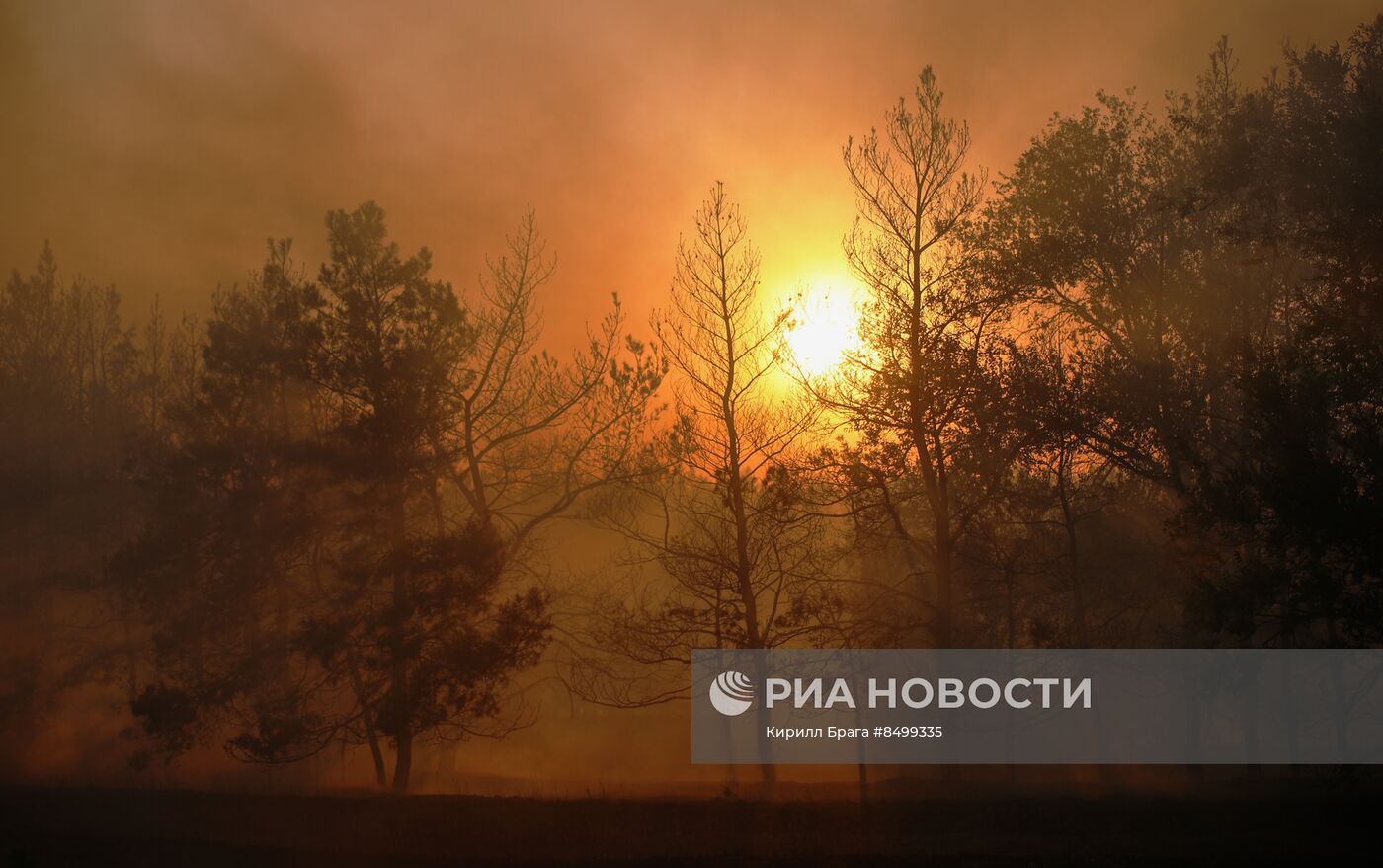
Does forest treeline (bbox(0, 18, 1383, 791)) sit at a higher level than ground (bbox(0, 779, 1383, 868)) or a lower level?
higher

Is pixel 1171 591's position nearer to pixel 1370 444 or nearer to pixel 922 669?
pixel 922 669

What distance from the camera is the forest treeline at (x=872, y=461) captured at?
1512 centimetres

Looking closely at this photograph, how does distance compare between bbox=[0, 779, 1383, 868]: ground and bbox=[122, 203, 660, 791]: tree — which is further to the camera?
bbox=[122, 203, 660, 791]: tree

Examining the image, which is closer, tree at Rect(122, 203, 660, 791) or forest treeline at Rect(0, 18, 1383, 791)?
forest treeline at Rect(0, 18, 1383, 791)

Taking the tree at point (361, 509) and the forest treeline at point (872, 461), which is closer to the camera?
the forest treeline at point (872, 461)

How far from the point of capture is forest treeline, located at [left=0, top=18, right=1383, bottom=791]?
15.1 meters

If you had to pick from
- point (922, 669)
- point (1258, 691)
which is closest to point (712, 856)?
point (922, 669)

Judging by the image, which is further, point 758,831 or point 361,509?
point 361,509

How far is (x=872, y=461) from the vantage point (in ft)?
64.7

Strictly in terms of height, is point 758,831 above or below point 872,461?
below

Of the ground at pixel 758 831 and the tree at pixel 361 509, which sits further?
the tree at pixel 361 509

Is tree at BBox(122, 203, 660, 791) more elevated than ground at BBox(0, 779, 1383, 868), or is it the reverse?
tree at BBox(122, 203, 660, 791)

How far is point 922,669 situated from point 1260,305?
11.4 metres

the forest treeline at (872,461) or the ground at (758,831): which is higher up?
the forest treeline at (872,461)
